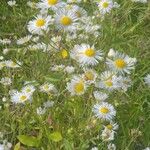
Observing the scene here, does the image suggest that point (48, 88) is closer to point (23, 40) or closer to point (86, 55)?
point (86, 55)

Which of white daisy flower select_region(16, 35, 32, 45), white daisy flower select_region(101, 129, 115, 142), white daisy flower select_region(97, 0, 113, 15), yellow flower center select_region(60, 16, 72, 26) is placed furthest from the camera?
white daisy flower select_region(16, 35, 32, 45)

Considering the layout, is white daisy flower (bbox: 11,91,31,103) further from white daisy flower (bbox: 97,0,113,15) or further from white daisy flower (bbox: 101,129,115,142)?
white daisy flower (bbox: 97,0,113,15)

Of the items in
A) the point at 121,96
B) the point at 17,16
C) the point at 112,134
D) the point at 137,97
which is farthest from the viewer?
the point at 17,16

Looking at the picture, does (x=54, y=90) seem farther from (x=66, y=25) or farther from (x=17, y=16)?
(x=17, y=16)

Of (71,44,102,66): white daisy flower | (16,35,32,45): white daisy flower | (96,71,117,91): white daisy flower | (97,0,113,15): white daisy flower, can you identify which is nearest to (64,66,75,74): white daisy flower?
(71,44,102,66): white daisy flower

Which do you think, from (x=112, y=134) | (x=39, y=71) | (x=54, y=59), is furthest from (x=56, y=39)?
(x=112, y=134)

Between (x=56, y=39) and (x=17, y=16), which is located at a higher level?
(x=56, y=39)

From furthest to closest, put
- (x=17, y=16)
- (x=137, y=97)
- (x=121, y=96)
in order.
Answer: (x=17, y=16), (x=137, y=97), (x=121, y=96)
